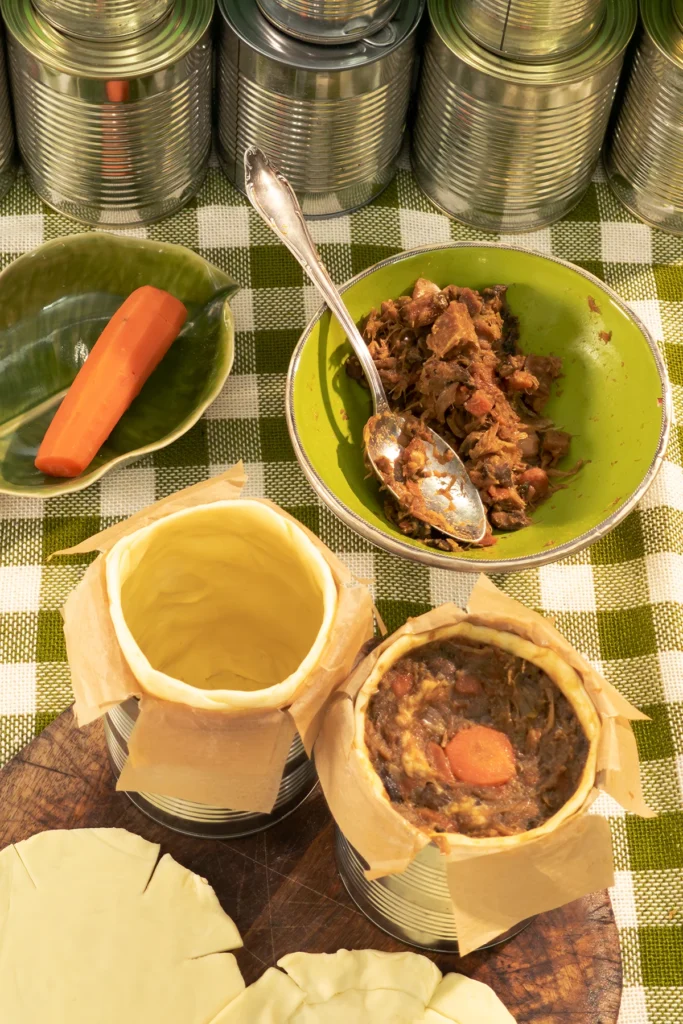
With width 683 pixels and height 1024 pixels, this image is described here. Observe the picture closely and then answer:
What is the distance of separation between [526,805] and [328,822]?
30cm

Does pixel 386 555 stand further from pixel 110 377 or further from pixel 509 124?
pixel 509 124

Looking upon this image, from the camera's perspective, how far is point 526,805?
1.04 meters

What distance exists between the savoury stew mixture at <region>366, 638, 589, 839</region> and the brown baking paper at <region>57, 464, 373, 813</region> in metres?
0.09

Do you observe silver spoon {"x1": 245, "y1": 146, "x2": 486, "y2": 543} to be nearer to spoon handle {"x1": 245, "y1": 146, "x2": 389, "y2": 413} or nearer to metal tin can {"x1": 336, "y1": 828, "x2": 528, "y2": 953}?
spoon handle {"x1": 245, "y1": 146, "x2": 389, "y2": 413}

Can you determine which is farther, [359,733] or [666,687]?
[666,687]

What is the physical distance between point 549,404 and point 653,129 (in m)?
0.49

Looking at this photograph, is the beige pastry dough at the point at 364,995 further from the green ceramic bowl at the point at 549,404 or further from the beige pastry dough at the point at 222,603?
the green ceramic bowl at the point at 549,404

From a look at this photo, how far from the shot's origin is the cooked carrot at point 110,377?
148cm

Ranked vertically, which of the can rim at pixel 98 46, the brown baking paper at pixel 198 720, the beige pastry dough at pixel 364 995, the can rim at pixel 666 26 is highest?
the can rim at pixel 666 26

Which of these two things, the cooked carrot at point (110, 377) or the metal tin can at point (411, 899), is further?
the cooked carrot at point (110, 377)

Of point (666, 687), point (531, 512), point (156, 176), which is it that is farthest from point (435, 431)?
point (156, 176)

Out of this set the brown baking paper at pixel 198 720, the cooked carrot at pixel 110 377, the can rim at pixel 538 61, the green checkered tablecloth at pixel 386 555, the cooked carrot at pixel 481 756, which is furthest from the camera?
the can rim at pixel 538 61

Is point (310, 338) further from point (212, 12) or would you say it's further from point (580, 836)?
point (580, 836)

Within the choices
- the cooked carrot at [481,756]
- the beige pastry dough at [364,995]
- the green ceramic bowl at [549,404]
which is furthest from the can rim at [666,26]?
the beige pastry dough at [364,995]
